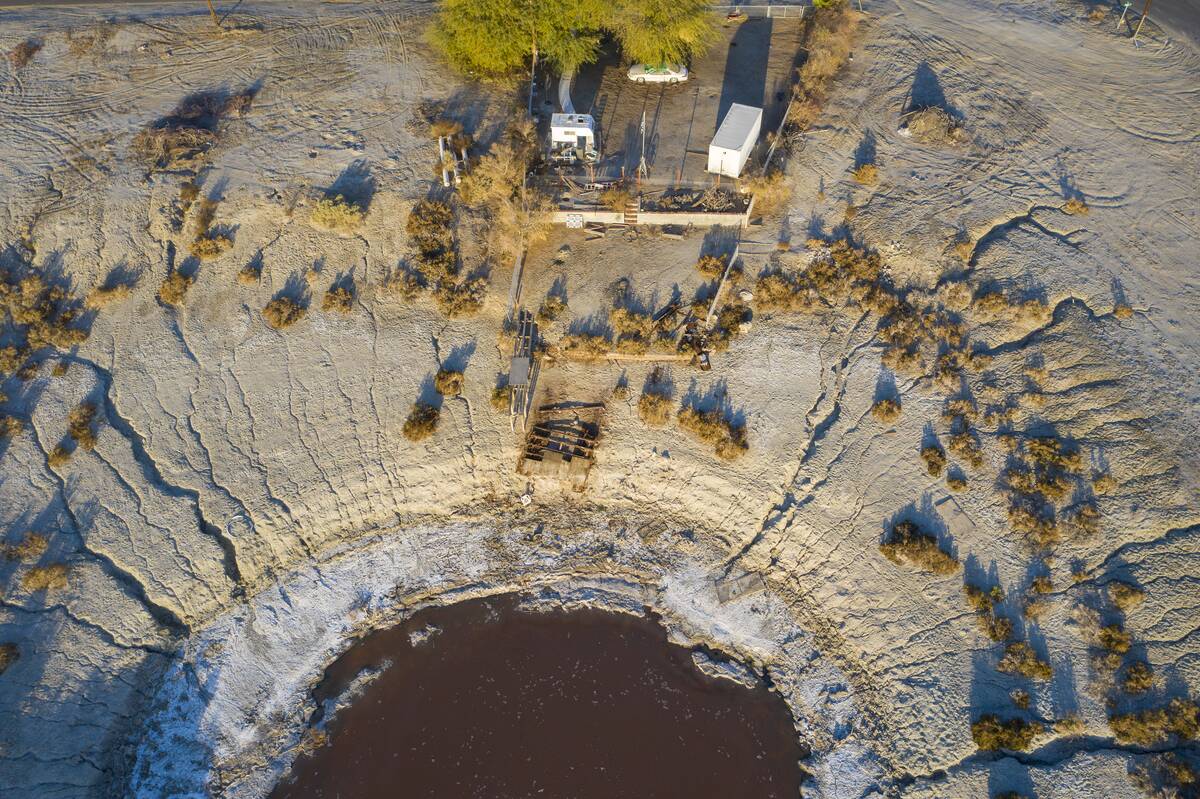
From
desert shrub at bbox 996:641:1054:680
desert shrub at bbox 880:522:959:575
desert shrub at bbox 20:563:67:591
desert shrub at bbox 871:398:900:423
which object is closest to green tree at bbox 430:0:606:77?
desert shrub at bbox 871:398:900:423

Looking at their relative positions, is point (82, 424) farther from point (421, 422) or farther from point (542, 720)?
point (542, 720)

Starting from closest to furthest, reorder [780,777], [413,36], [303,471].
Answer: [780,777]
[303,471]
[413,36]

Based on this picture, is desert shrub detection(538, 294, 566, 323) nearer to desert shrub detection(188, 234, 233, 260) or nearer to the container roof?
the container roof

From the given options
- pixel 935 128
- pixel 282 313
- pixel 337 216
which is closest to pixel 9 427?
pixel 282 313

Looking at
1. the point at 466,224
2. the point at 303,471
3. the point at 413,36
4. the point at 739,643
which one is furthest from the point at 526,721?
the point at 413,36

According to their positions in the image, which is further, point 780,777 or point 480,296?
point 480,296

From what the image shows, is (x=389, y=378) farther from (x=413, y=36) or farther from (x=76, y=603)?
(x=413, y=36)

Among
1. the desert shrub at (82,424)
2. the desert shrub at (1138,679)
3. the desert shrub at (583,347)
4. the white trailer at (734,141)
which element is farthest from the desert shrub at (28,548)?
the desert shrub at (1138,679)
